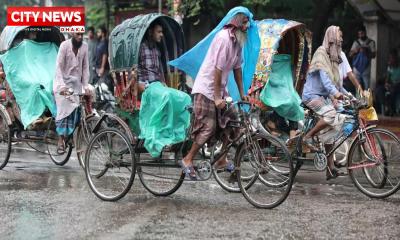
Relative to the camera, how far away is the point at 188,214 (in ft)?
23.1

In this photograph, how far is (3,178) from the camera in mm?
8992

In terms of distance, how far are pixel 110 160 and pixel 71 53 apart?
7.68ft

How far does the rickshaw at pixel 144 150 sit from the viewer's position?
7301 mm

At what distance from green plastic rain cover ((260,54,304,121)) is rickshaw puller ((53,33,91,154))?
7.66 feet

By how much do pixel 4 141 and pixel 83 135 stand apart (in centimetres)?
116

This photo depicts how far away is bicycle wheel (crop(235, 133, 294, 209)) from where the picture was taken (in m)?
7.15

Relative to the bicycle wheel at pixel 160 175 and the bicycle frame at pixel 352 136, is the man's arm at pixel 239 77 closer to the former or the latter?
the bicycle wheel at pixel 160 175

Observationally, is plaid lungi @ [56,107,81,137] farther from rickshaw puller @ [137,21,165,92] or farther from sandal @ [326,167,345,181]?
sandal @ [326,167,345,181]

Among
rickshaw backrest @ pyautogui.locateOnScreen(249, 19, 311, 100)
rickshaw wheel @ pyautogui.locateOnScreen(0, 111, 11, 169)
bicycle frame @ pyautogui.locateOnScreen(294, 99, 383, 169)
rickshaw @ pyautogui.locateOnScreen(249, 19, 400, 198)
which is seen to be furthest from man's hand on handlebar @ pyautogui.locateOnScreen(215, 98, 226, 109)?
rickshaw wheel @ pyautogui.locateOnScreen(0, 111, 11, 169)

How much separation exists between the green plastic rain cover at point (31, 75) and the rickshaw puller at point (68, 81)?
10.4 inches

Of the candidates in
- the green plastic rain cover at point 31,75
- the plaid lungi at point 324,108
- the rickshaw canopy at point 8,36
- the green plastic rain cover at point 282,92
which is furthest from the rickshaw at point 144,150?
the rickshaw canopy at point 8,36

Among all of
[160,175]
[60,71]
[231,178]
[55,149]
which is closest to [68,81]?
[60,71]

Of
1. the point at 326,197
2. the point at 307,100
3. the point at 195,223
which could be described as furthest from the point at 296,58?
the point at 195,223

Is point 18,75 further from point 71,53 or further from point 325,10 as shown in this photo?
point 325,10
